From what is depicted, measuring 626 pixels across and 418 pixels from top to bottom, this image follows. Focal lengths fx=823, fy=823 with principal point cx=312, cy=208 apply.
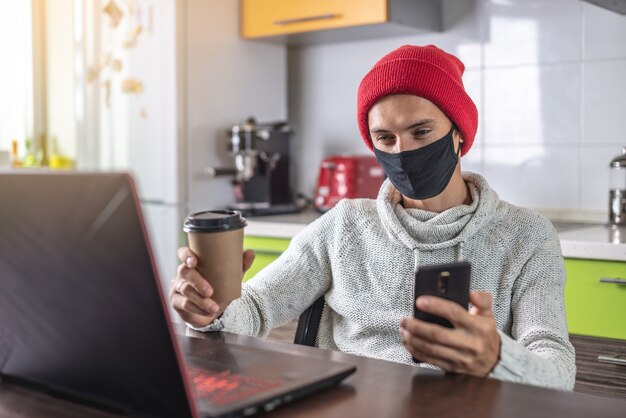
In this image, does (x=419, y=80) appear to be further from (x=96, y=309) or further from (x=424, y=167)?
(x=96, y=309)

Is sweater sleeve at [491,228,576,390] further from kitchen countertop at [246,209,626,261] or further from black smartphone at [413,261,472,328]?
kitchen countertop at [246,209,626,261]

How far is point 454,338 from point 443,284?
0.07 m

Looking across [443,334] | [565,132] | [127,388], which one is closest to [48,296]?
[127,388]

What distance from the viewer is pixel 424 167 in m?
1.52

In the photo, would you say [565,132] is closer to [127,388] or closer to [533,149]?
[533,149]

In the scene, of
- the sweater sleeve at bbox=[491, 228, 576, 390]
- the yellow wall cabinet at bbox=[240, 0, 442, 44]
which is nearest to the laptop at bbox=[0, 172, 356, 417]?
the sweater sleeve at bbox=[491, 228, 576, 390]

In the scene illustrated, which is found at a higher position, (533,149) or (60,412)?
(533,149)

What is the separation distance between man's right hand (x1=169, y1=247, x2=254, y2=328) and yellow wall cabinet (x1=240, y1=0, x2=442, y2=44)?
76.7 inches

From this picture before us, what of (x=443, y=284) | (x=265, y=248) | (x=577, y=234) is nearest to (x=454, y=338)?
(x=443, y=284)

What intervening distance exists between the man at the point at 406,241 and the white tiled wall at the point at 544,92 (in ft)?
4.42

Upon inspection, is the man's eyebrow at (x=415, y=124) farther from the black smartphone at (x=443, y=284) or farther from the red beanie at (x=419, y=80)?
the black smartphone at (x=443, y=284)

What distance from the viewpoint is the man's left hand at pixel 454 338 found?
0.98 m

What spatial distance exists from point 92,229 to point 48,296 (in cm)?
12

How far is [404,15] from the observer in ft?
9.96
